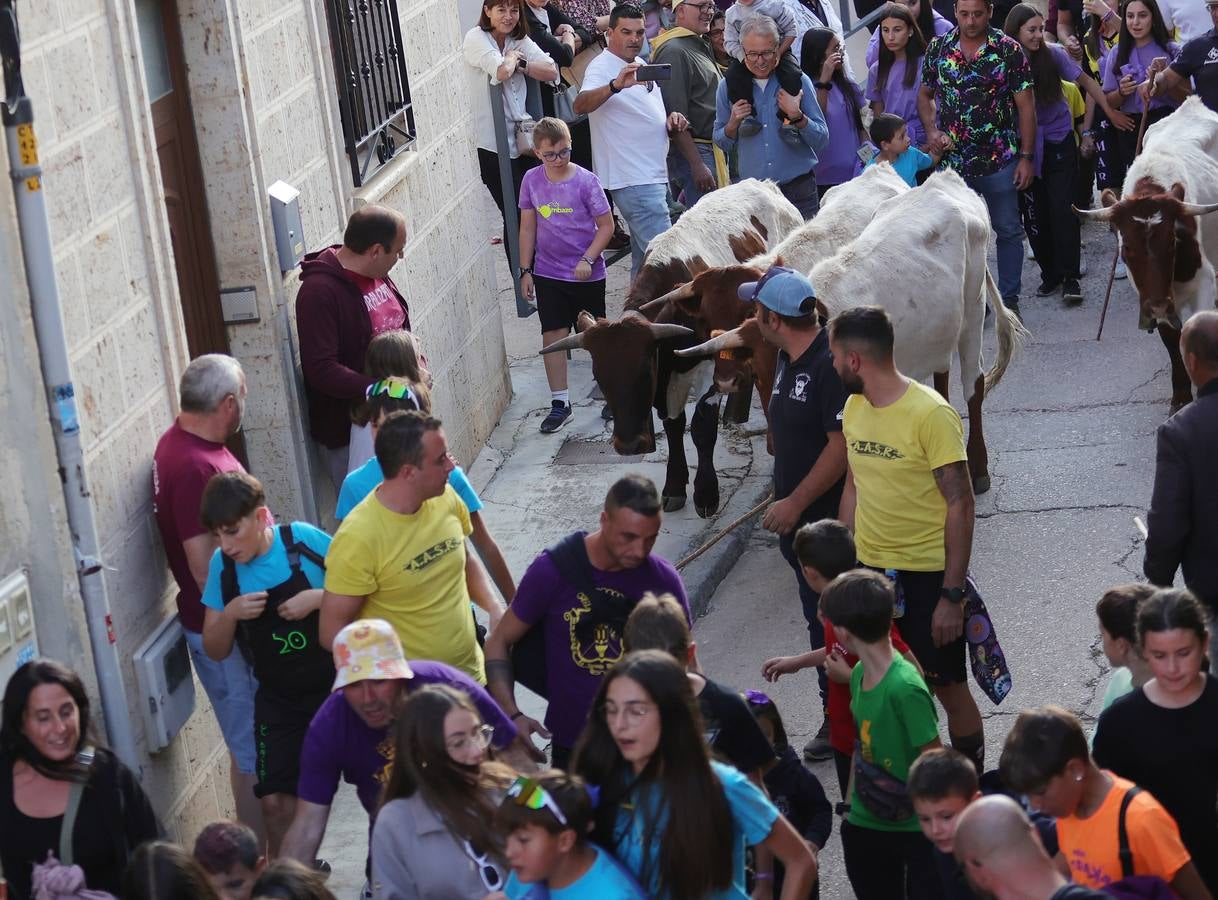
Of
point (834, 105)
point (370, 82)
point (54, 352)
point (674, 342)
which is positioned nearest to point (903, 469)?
point (54, 352)

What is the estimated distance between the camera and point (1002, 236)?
1293cm

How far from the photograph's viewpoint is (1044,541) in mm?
9117

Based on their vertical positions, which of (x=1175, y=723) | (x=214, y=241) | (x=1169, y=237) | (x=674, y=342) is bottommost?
(x=674, y=342)

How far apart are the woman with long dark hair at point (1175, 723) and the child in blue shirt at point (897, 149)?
7240 millimetres

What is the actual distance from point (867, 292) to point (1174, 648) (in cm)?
486

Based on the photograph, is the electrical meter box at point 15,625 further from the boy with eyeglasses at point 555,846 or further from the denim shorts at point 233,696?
the boy with eyeglasses at point 555,846

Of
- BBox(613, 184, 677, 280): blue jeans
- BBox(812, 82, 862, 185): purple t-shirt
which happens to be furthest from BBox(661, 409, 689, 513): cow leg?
BBox(812, 82, 862, 185): purple t-shirt

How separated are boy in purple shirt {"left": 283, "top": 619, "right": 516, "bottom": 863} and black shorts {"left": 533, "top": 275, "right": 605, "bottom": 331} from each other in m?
6.35

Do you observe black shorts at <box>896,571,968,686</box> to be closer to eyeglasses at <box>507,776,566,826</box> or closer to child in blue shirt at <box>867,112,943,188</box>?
eyeglasses at <box>507,776,566,826</box>

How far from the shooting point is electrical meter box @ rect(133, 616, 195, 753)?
6.14 metres

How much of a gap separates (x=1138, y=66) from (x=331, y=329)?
852 cm

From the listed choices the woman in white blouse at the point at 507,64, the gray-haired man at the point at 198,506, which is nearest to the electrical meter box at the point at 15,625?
the gray-haired man at the point at 198,506

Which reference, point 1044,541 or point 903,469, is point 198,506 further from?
point 1044,541

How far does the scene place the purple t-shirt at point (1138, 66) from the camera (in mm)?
13391
